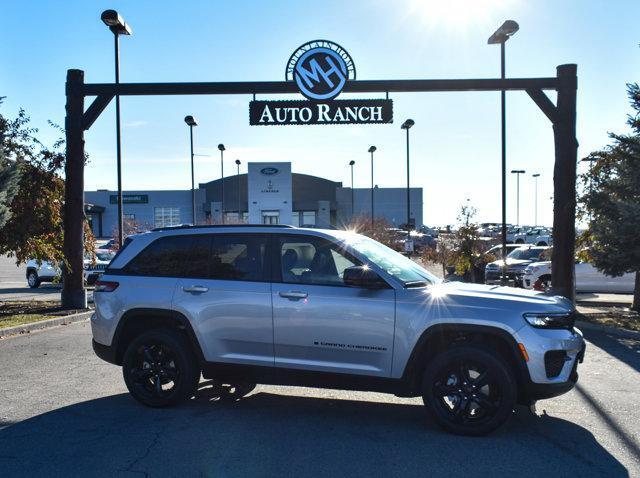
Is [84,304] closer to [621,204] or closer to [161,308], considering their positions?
[161,308]

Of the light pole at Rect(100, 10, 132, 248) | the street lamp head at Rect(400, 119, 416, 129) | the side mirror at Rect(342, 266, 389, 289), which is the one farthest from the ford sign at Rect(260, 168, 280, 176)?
the side mirror at Rect(342, 266, 389, 289)

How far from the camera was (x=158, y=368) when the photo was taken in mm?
6375

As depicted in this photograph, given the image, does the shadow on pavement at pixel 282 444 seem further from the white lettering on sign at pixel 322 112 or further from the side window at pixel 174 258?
the white lettering on sign at pixel 322 112

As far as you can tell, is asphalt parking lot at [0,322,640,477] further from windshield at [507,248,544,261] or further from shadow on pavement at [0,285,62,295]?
windshield at [507,248,544,261]

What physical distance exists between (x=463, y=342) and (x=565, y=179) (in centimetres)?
928

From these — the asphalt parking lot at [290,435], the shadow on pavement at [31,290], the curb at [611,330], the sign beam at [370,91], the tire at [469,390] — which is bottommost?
the shadow on pavement at [31,290]

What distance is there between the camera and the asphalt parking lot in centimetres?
478

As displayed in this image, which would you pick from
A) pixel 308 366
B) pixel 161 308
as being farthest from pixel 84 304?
pixel 308 366

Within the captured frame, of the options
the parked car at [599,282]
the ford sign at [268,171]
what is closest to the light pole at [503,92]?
the parked car at [599,282]

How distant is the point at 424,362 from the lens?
5715mm

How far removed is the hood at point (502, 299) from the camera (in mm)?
5434

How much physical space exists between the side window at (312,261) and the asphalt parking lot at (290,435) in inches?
54.1

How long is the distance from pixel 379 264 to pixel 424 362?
99cm

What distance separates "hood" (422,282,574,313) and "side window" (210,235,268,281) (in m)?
1.71
